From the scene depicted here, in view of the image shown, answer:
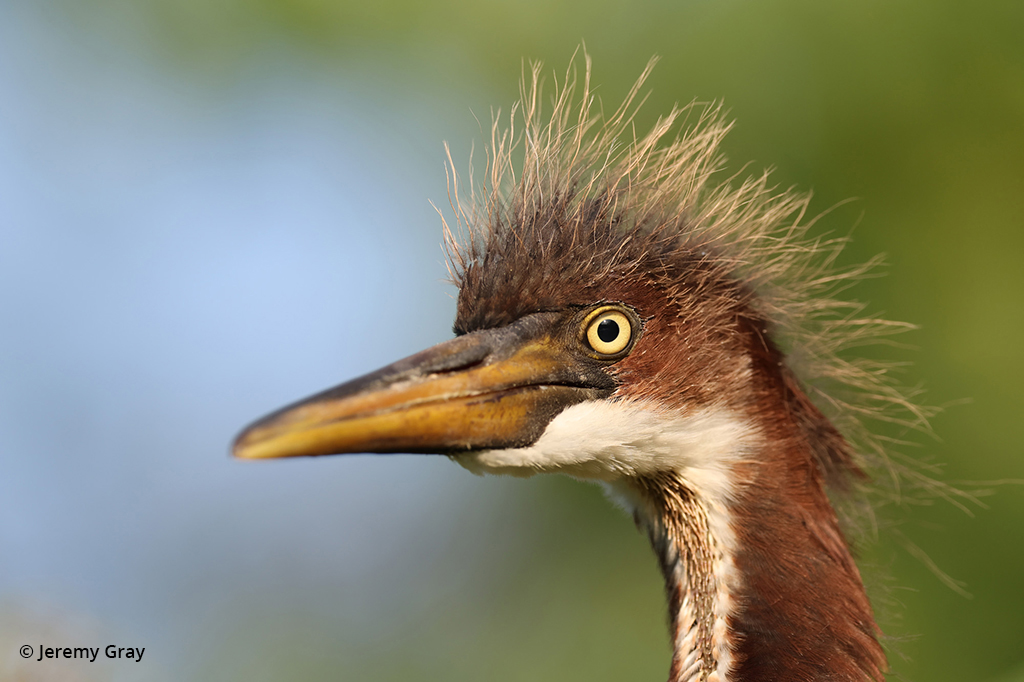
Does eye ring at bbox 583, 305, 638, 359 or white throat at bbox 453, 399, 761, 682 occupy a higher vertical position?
eye ring at bbox 583, 305, 638, 359

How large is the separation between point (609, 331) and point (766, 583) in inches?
28.0

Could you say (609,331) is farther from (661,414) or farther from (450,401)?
(450,401)

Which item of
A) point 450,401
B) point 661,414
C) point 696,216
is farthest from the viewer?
point 696,216

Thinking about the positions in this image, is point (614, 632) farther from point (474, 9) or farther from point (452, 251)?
point (474, 9)

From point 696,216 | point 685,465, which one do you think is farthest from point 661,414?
point 696,216

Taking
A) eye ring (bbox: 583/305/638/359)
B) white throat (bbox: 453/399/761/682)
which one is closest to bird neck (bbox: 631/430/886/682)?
white throat (bbox: 453/399/761/682)

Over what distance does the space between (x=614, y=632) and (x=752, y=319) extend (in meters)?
5.56

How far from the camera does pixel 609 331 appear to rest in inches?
68.4

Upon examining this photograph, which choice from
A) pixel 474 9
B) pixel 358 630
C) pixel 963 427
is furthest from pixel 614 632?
pixel 474 9

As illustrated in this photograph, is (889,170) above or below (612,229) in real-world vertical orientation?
above

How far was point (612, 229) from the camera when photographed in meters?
1.85

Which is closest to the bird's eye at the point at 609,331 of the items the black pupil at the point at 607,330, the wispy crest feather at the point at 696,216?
the black pupil at the point at 607,330

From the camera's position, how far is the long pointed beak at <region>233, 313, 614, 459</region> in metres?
1.46

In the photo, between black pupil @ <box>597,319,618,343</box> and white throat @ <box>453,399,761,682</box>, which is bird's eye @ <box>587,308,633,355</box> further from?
white throat @ <box>453,399,761,682</box>
